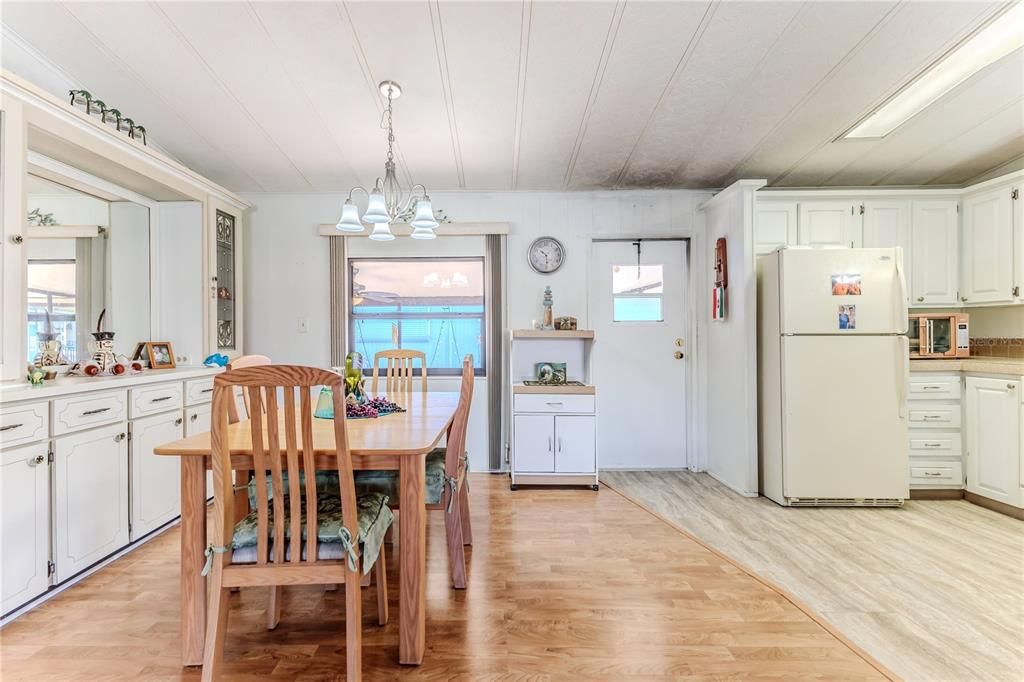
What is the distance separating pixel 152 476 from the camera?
251cm

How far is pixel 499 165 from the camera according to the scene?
3350 millimetres

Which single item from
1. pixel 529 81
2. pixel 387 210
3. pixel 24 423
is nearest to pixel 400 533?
pixel 387 210

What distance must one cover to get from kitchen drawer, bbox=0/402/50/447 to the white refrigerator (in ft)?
12.8

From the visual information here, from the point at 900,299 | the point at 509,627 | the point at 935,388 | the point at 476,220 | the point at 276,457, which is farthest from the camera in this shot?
the point at 476,220

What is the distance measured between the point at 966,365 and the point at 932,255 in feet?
2.91

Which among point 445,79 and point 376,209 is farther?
point 445,79

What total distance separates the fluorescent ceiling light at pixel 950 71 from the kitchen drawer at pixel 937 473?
2241mm

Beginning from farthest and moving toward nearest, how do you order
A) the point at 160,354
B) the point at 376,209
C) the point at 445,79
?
the point at 160,354 < the point at 445,79 < the point at 376,209

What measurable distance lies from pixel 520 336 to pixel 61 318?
9.04ft

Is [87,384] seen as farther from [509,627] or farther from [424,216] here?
[509,627]

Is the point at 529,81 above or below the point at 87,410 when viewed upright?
above

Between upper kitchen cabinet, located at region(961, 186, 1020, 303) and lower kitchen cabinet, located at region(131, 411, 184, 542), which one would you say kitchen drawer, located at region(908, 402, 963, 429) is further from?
lower kitchen cabinet, located at region(131, 411, 184, 542)

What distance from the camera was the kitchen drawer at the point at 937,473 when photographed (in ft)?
10.2

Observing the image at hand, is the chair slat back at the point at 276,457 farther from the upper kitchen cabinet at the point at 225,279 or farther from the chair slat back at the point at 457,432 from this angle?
the upper kitchen cabinet at the point at 225,279
